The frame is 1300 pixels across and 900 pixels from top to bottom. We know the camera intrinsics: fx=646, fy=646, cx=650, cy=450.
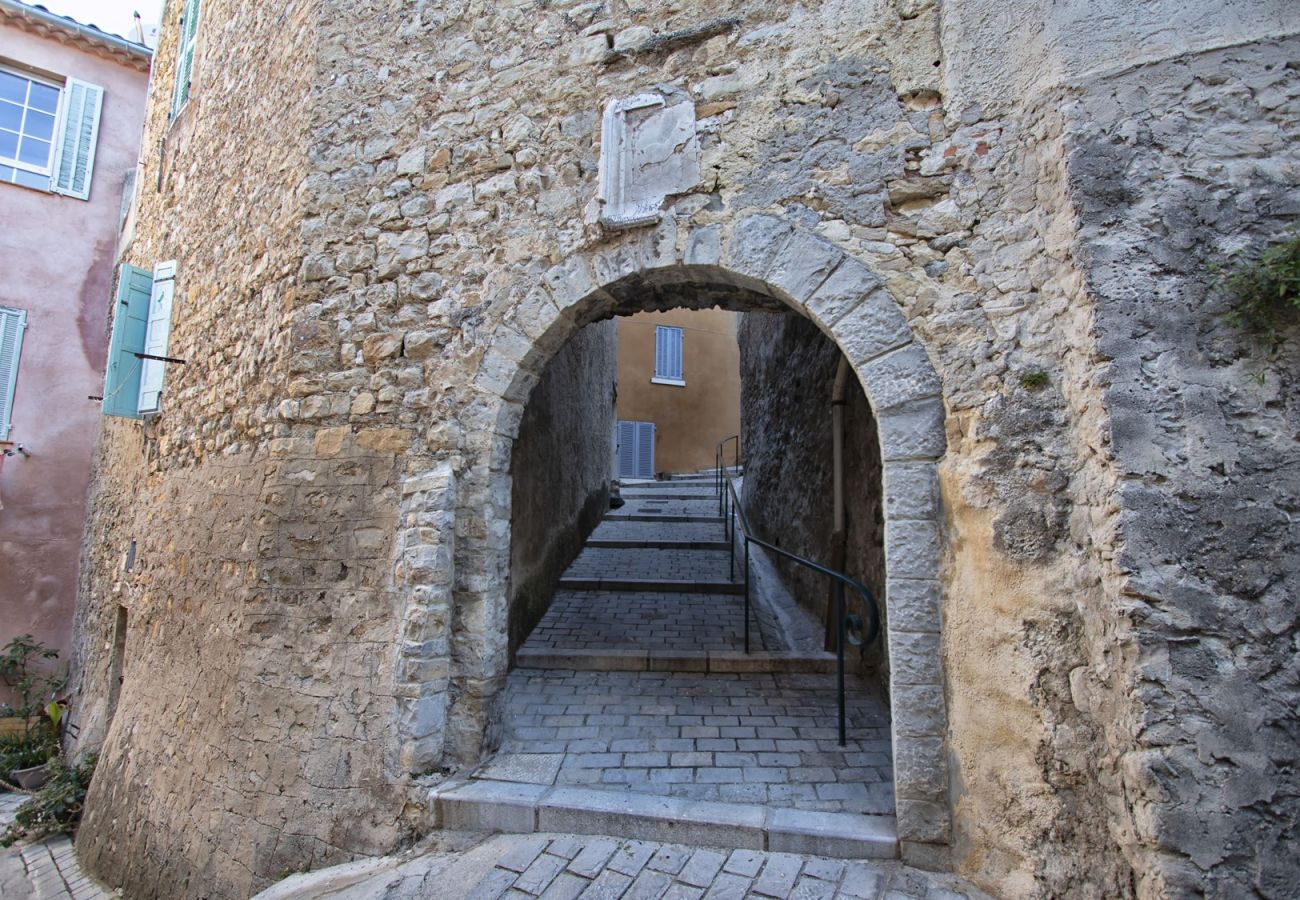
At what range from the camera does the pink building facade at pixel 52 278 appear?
7.43 meters

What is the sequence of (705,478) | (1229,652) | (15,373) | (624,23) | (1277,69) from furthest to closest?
(705,478) → (15,373) → (624,23) → (1277,69) → (1229,652)

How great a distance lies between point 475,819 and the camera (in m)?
2.82

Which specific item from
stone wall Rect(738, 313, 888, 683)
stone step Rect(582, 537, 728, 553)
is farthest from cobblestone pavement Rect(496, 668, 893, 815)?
stone step Rect(582, 537, 728, 553)

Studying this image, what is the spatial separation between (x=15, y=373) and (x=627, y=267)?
27.7ft

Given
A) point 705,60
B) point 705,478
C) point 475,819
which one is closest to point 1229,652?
point 475,819

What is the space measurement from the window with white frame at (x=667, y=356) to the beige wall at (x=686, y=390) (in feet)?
0.37

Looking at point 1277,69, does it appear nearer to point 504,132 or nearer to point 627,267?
point 627,267

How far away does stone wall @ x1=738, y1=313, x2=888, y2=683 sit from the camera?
409 centimetres

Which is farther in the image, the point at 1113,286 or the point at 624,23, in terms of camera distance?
the point at 624,23

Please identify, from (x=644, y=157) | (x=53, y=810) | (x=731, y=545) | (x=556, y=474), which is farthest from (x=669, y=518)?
(x=53, y=810)

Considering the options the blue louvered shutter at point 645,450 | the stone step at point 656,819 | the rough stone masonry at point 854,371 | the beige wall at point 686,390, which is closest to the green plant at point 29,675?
the rough stone masonry at point 854,371

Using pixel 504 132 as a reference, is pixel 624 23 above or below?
above

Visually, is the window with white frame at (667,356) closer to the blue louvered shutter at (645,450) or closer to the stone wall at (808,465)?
the blue louvered shutter at (645,450)

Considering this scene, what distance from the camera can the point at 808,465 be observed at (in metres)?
5.49
